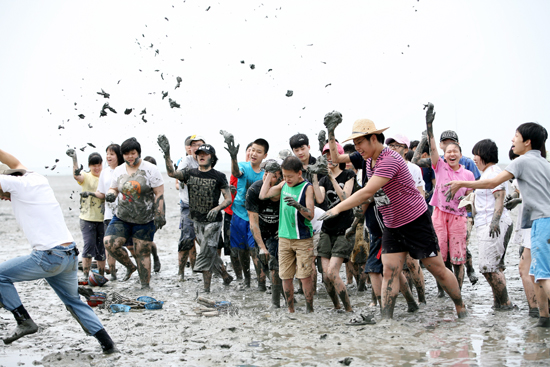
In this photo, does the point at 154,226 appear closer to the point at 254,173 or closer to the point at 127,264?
the point at 127,264

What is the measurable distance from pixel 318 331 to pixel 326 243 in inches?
44.3

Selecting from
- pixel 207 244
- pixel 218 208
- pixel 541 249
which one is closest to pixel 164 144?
pixel 218 208

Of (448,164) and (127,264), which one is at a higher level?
(448,164)

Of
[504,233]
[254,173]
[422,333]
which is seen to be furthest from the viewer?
[254,173]

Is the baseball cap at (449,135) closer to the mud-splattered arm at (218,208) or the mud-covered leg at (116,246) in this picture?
the mud-splattered arm at (218,208)

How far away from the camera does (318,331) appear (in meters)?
4.88

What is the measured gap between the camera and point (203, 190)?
7.29 metres

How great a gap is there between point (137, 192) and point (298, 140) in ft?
8.59

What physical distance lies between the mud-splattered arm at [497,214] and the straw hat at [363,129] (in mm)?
1638

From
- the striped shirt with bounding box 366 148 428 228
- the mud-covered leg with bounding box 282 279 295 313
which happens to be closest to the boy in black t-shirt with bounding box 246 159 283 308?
the mud-covered leg with bounding box 282 279 295 313

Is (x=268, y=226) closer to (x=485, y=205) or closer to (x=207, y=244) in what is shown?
(x=207, y=244)

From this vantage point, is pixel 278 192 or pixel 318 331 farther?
pixel 278 192

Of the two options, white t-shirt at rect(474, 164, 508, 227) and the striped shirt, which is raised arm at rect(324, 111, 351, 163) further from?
white t-shirt at rect(474, 164, 508, 227)

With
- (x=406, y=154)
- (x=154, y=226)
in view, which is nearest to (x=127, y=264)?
(x=154, y=226)
